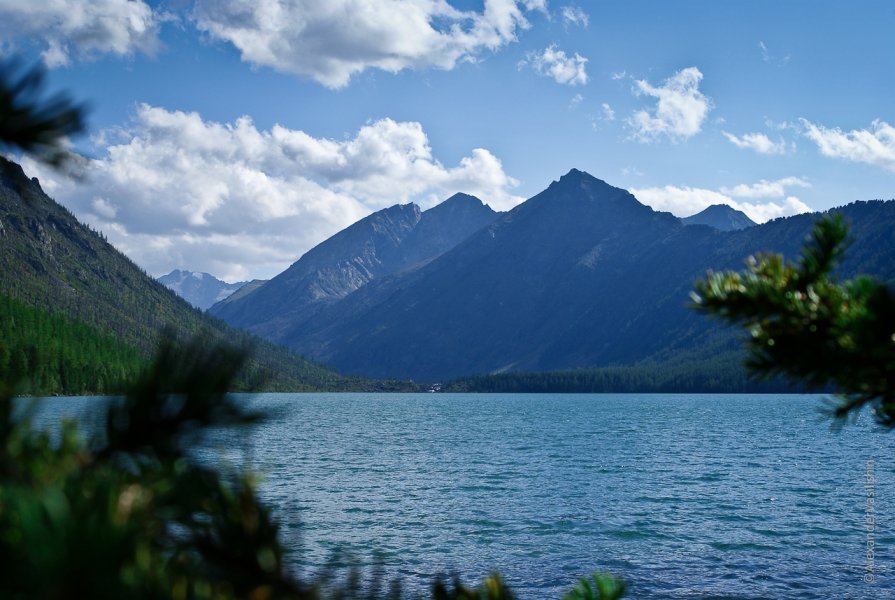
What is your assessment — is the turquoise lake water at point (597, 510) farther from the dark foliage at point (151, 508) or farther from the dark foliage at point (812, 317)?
the dark foliage at point (812, 317)

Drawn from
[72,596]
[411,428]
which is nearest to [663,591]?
[72,596]

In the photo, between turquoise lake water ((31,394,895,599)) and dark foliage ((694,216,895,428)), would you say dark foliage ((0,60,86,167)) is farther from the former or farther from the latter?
dark foliage ((694,216,895,428))

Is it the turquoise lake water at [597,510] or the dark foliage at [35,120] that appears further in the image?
the turquoise lake water at [597,510]

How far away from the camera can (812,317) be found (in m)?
2.93

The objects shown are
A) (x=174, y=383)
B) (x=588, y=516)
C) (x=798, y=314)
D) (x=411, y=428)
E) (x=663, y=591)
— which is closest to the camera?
(x=174, y=383)

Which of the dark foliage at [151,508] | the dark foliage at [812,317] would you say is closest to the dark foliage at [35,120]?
the dark foliage at [151,508]

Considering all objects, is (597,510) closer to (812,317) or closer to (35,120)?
(812,317)

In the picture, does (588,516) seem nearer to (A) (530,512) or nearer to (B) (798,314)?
(A) (530,512)

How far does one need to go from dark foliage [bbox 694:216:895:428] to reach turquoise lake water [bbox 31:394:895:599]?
119 cm

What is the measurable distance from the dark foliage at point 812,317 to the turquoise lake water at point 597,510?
3.89 ft

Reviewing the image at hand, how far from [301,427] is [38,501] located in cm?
12874

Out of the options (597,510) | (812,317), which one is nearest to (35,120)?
(812,317)

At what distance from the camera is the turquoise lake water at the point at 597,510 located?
29633 mm

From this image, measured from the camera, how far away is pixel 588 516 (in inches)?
1740
